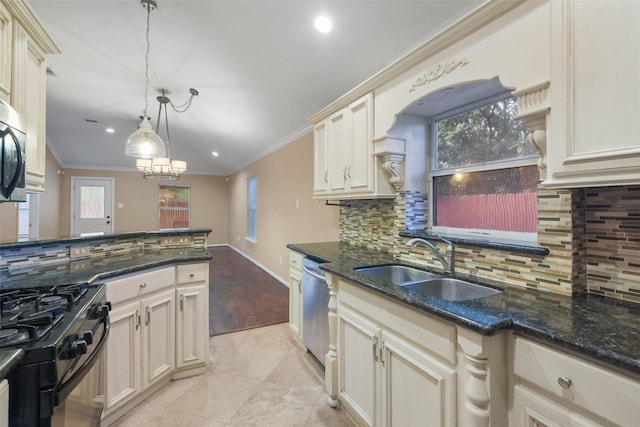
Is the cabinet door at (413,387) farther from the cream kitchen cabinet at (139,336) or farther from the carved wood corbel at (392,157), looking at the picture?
the cream kitchen cabinet at (139,336)

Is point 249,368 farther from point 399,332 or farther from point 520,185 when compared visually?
point 520,185

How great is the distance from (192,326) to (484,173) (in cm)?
229

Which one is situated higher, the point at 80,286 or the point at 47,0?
the point at 47,0

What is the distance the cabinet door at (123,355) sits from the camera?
1.62m

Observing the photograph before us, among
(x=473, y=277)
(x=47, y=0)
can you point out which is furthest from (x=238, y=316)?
(x=47, y=0)

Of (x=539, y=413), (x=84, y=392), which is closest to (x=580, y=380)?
(x=539, y=413)

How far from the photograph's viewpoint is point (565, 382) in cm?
80

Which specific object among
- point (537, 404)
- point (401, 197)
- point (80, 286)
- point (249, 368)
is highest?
point (401, 197)

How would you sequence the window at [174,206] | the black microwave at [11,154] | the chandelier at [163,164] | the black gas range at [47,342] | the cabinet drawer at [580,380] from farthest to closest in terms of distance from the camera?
the window at [174,206] < the chandelier at [163,164] < the black microwave at [11,154] < the black gas range at [47,342] < the cabinet drawer at [580,380]

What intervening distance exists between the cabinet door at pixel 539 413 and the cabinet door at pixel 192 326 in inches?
76.2

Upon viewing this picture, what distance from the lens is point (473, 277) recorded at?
154 centimetres

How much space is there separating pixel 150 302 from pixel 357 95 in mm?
2043

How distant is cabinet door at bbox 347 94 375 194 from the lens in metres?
2.09

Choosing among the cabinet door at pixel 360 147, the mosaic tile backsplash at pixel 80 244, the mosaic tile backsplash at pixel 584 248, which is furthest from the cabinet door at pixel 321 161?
the mosaic tile backsplash at pixel 584 248
